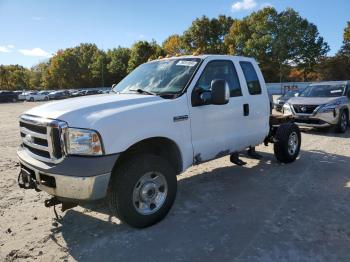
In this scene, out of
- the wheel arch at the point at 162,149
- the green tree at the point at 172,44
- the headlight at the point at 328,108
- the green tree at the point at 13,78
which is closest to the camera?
the wheel arch at the point at 162,149

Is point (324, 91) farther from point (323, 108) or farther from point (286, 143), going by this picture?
point (286, 143)

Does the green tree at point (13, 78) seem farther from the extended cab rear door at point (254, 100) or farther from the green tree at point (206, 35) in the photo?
the extended cab rear door at point (254, 100)

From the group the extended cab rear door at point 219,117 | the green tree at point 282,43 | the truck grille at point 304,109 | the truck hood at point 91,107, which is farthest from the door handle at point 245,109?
the green tree at point 282,43

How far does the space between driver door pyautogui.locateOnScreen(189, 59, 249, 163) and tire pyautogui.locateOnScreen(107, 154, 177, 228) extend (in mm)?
739

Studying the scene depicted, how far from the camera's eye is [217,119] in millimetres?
5273

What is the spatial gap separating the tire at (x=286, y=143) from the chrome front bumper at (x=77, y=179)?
4.18 m

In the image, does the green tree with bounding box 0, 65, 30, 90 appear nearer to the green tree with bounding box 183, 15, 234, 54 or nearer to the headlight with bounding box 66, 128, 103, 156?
the green tree with bounding box 183, 15, 234, 54

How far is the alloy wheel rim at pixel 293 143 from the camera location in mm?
7306

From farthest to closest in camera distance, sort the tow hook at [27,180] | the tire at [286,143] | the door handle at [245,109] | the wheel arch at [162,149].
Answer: the tire at [286,143] → the door handle at [245,109] → the wheel arch at [162,149] → the tow hook at [27,180]

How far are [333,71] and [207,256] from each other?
2352 inches

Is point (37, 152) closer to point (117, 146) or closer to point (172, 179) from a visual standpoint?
point (117, 146)

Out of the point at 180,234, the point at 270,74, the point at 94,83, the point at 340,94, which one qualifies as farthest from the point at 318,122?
the point at 94,83

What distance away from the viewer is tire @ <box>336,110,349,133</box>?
11.1 metres

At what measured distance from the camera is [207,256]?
11.9ft
